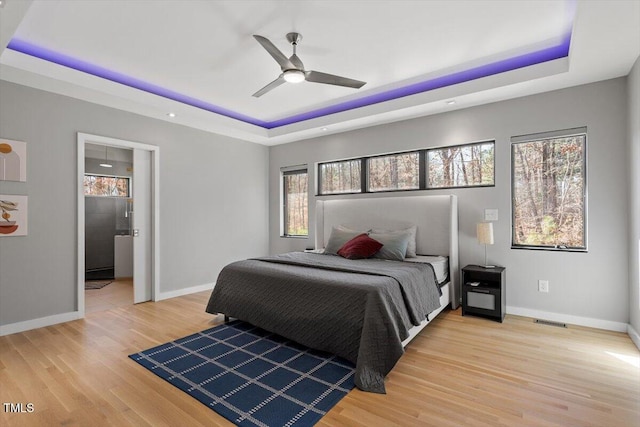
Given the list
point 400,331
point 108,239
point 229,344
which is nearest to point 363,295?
point 400,331

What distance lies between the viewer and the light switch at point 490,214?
385 cm

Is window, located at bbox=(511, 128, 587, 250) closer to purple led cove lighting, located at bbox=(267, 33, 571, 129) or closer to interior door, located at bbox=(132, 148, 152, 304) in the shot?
purple led cove lighting, located at bbox=(267, 33, 571, 129)

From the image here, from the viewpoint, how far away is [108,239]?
21.3ft

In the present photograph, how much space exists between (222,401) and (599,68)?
4262 mm

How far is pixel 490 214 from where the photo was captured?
3881 millimetres

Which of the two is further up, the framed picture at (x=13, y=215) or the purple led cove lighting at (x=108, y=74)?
the purple led cove lighting at (x=108, y=74)

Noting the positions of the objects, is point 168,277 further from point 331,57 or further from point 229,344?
point 331,57

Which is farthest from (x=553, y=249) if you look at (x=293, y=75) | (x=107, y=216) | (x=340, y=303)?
(x=107, y=216)

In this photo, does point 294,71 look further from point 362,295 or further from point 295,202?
point 295,202

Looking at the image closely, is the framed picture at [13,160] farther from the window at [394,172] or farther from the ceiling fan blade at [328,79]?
the window at [394,172]

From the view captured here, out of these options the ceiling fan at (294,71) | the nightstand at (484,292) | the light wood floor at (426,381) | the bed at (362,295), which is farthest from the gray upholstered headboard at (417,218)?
the ceiling fan at (294,71)

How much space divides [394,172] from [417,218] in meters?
0.90

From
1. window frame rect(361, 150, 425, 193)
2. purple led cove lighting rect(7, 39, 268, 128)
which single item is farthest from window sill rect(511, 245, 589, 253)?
purple led cove lighting rect(7, 39, 268, 128)

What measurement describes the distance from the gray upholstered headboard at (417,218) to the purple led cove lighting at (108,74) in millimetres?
2389
